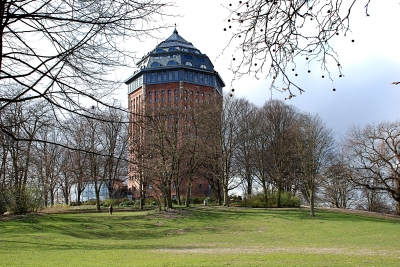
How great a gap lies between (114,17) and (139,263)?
8088 mm

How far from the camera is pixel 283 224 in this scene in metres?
28.1

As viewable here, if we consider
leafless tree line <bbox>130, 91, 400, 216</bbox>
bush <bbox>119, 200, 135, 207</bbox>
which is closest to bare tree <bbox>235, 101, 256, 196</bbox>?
leafless tree line <bbox>130, 91, 400, 216</bbox>

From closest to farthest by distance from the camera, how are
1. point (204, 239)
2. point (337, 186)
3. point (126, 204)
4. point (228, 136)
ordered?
1. point (204, 239)
2. point (228, 136)
3. point (337, 186)
4. point (126, 204)

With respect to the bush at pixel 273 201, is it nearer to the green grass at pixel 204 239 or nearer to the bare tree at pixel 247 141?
the bare tree at pixel 247 141

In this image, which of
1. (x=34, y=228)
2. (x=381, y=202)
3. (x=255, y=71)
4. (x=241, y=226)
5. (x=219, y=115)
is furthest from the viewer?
(x=381, y=202)

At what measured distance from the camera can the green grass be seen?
41.8ft

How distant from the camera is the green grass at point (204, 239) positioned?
1273 cm

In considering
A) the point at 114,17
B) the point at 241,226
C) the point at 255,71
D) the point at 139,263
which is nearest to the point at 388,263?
the point at 139,263

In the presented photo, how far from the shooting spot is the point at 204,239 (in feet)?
71.6

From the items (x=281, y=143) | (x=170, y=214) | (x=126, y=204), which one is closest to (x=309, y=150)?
(x=281, y=143)

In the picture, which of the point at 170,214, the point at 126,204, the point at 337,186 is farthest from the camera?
the point at 126,204

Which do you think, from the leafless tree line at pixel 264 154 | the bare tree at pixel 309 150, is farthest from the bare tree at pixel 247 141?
the bare tree at pixel 309 150

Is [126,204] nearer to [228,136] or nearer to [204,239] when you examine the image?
[228,136]

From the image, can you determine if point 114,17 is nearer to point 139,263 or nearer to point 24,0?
point 24,0
